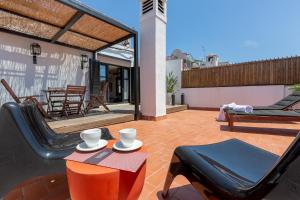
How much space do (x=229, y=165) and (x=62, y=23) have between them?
18.0 ft

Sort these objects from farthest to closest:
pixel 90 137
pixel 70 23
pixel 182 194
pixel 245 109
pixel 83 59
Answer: pixel 83 59, pixel 70 23, pixel 245 109, pixel 182 194, pixel 90 137

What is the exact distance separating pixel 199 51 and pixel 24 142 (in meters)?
21.8

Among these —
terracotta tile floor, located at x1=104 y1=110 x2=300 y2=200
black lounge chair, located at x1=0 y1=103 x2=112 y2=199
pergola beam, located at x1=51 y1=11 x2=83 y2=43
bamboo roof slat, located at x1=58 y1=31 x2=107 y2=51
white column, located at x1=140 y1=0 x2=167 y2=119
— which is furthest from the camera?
bamboo roof slat, located at x1=58 y1=31 x2=107 y2=51

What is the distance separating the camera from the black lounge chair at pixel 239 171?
2.61 ft

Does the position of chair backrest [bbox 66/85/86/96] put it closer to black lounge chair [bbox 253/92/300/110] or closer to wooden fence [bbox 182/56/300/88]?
black lounge chair [bbox 253/92/300/110]

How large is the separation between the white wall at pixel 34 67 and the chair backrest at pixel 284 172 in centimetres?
656

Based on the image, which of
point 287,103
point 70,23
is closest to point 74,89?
point 70,23

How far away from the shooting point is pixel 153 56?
542 cm

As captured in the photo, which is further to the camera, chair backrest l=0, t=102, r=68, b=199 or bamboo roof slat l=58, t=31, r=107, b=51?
bamboo roof slat l=58, t=31, r=107, b=51

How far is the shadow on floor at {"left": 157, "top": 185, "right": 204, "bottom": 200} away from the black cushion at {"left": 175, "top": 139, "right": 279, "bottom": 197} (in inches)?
18.4

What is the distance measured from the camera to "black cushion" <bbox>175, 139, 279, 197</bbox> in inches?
42.8

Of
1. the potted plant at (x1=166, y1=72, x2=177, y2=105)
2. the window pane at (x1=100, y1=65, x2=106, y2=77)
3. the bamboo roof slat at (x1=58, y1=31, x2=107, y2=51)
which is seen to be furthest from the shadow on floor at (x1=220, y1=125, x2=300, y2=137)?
the window pane at (x1=100, y1=65, x2=106, y2=77)

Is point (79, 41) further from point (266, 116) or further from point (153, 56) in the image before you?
point (266, 116)

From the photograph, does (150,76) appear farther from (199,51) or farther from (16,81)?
(199,51)
